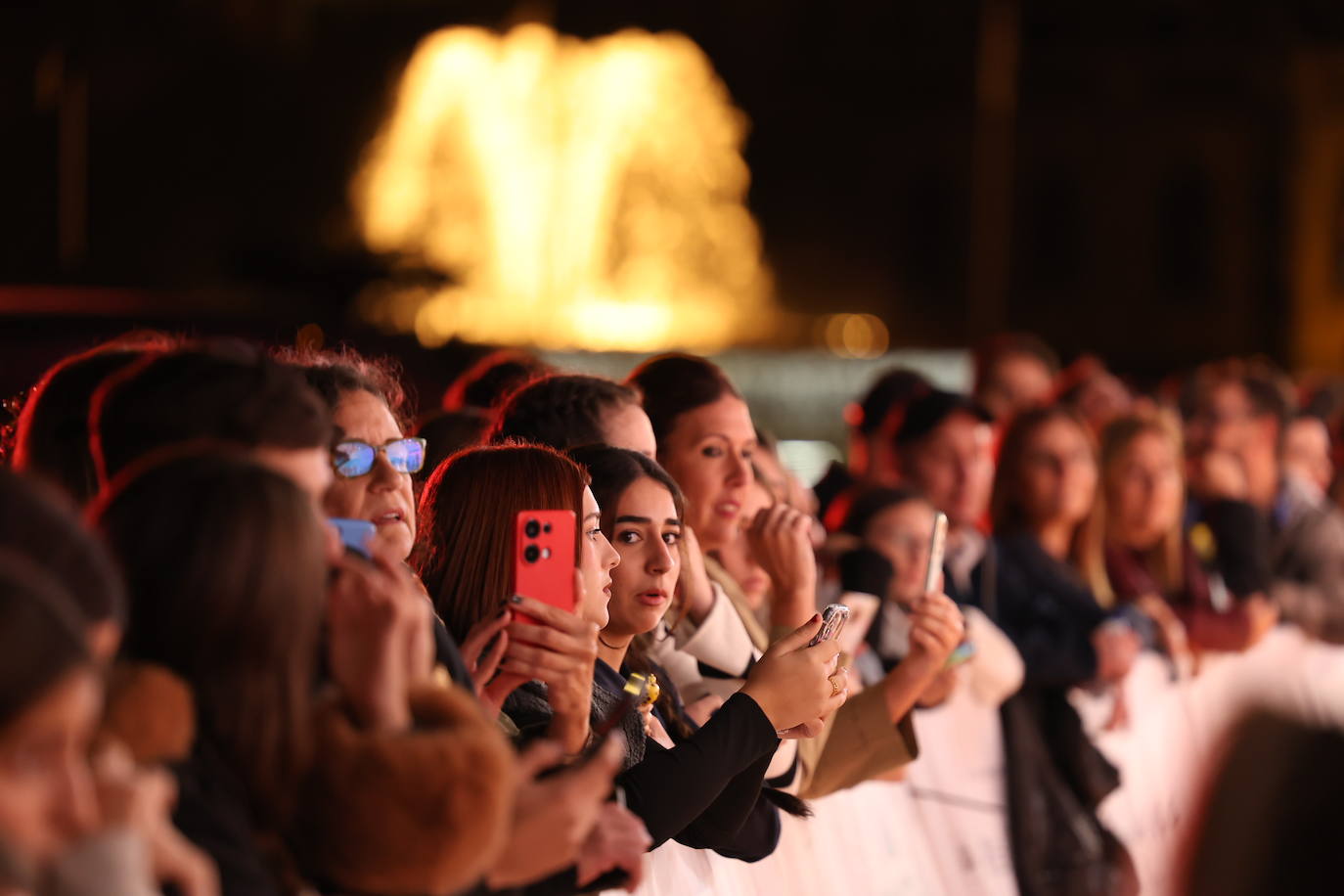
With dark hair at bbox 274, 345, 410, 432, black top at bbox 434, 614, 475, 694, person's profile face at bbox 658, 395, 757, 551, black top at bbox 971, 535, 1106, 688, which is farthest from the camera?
black top at bbox 971, 535, 1106, 688

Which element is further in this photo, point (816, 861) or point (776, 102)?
point (776, 102)

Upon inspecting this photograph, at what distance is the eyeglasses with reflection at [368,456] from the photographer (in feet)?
11.4

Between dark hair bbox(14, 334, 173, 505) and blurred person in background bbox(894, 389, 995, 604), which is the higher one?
dark hair bbox(14, 334, 173, 505)

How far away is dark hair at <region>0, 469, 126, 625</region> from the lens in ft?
6.49

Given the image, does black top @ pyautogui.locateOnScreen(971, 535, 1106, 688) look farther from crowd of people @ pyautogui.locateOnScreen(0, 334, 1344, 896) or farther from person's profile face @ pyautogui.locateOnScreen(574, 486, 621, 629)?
person's profile face @ pyautogui.locateOnScreen(574, 486, 621, 629)

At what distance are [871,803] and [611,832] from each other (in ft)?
7.24

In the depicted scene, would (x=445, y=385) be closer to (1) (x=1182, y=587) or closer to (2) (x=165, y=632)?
(1) (x=1182, y=587)

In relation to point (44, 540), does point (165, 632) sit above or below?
below

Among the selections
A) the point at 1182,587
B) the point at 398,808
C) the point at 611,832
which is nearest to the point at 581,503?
the point at 611,832

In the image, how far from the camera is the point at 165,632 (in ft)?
7.17

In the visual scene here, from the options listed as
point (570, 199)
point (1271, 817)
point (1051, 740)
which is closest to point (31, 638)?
point (1271, 817)

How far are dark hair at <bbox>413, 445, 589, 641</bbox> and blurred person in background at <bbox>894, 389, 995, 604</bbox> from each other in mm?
3078

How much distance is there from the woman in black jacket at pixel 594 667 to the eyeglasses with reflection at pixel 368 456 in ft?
0.32

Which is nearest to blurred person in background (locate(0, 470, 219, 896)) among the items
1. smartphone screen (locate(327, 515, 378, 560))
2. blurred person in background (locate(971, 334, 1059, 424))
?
smartphone screen (locate(327, 515, 378, 560))
